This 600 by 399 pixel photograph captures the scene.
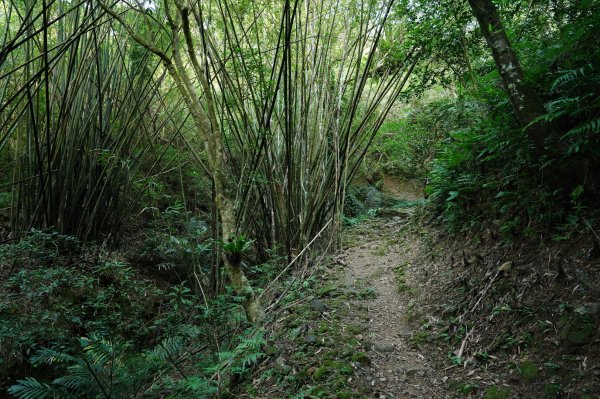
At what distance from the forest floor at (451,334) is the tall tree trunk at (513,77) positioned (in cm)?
54

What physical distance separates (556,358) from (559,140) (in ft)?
3.02

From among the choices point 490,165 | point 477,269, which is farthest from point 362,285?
point 490,165

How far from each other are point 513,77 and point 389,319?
1410 millimetres

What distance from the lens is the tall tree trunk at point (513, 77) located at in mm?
1643

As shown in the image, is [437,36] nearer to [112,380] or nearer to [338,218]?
[338,218]

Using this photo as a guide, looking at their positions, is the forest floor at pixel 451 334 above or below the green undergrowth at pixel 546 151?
below

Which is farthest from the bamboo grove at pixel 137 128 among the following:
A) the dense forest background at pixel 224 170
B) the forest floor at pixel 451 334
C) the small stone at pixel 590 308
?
the small stone at pixel 590 308

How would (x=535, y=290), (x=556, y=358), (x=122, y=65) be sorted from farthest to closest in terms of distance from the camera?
(x=122, y=65), (x=535, y=290), (x=556, y=358)

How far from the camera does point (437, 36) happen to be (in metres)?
2.48

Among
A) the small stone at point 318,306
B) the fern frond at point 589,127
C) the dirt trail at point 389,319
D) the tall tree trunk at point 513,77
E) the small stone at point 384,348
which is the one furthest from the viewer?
the small stone at point 318,306

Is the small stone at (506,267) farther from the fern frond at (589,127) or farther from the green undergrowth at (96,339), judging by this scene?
the green undergrowth at (96,339)

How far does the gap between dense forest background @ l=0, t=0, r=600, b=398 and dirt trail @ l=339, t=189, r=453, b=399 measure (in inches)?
15.4

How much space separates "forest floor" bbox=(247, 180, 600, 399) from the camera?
130cm

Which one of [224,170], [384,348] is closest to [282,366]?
[384,348]
